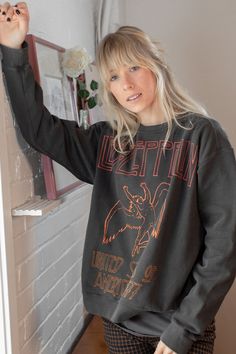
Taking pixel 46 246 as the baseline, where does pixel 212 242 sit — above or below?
above

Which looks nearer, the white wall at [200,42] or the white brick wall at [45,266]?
the white brick wall at [45,266]

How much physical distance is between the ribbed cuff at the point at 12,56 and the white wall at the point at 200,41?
1.30 m

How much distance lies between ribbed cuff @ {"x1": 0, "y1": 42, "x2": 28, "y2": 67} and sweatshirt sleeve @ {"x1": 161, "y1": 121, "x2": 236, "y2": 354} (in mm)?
519

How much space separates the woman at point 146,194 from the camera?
117 centimetres

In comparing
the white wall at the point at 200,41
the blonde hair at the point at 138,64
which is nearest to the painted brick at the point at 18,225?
the blonde hair at the point at 138,64

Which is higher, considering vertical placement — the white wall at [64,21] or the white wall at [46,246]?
the white wall at [64,21]

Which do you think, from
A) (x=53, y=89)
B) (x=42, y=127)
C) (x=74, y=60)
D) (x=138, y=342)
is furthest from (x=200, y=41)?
(x=138, y=342)

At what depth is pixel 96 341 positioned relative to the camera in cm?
184

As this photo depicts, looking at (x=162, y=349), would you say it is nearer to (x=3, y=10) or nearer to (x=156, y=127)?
(x=156, y=127)

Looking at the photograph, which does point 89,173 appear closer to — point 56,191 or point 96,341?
point 56,191

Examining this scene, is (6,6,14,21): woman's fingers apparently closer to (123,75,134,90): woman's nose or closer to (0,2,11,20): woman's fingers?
Answer: (0,2,11,20): woman's fingers

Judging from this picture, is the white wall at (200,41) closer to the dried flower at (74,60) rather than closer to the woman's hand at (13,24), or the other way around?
the dried flower at (74,60)

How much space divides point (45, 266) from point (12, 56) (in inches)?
27.6

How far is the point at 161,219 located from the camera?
1179 millimetres
